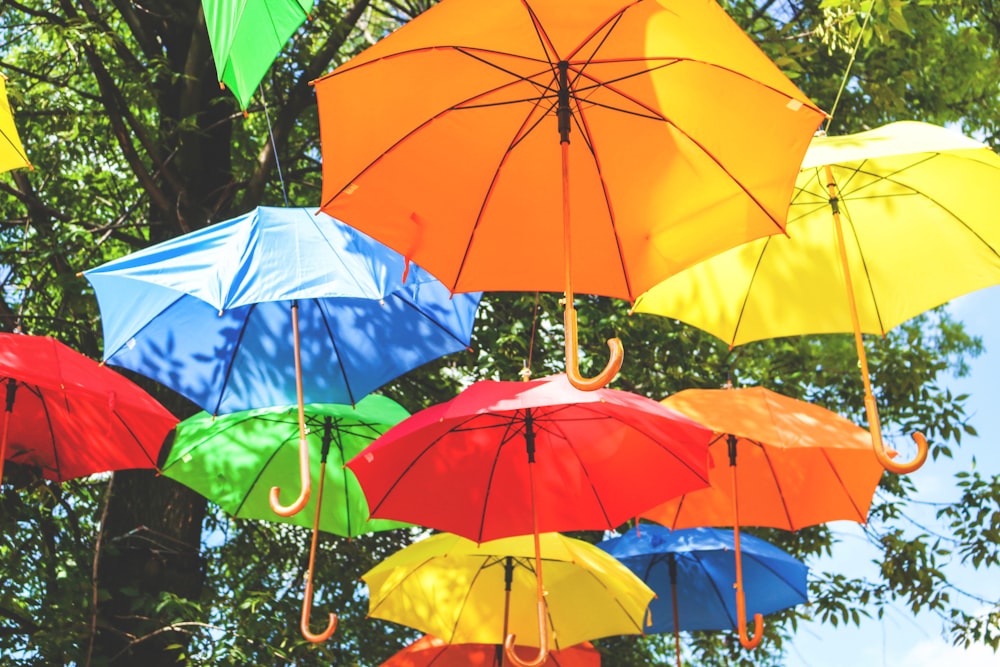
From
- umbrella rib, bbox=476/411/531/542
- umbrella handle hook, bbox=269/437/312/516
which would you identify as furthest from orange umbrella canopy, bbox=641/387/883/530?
umbrella handle hook, bbox=269/437/312/516

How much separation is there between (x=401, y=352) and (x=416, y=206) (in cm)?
180

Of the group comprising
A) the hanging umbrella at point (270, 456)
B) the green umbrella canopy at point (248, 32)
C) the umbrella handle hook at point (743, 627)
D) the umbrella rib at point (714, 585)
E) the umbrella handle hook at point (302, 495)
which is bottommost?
the umbrella handle hook at point (743, 627)

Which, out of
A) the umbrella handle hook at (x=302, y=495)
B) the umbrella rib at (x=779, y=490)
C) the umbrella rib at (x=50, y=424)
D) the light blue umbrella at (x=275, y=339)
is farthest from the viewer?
the umbrella rib at (x=779, y=490)

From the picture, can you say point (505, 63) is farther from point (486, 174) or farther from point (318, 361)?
point (318, 361)

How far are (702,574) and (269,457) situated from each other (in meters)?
2.96

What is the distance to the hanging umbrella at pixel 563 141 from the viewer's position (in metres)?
3.22

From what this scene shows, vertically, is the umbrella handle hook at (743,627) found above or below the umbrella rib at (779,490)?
below

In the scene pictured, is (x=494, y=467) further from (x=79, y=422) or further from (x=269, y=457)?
(x=79, y=422)

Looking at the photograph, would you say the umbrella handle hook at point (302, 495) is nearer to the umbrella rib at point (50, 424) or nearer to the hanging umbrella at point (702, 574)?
the umbrella rib at point (50, 424)

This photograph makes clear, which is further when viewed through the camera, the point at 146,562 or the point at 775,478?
the point at 146,562

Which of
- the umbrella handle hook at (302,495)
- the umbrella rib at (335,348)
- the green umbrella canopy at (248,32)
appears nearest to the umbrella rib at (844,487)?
the umbrella rib at (335,348)

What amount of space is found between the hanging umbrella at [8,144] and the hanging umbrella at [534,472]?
198cm

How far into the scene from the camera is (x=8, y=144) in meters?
4.25

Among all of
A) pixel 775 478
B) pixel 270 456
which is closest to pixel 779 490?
pixel 775 478
